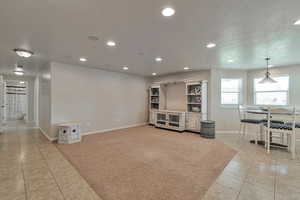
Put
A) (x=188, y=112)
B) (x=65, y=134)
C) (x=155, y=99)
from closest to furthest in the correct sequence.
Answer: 1. (x=65, y=134)
2. (x=188, y=112)
3. (x=155, y=99)

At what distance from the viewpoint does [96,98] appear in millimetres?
5602

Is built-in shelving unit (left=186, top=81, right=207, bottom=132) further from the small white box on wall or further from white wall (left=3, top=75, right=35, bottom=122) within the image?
white wall (left=3, top=75, right=35, bottom=122)

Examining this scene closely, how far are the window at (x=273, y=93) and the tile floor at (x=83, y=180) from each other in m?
2.34

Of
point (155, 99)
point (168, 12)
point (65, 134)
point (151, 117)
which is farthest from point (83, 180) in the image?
point (155, 99)

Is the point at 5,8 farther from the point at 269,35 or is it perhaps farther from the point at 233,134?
the point at 233,134

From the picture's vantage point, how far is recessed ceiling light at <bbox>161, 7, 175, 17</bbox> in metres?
1.90

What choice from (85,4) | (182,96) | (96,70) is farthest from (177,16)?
(182,96)

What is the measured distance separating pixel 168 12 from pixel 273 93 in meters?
5.43

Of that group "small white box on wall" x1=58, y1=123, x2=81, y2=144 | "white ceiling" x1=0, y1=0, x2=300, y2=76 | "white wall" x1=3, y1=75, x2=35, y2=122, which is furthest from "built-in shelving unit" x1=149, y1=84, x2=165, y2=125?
"white wall" x1=3, y1=75, x2=35, y2=122

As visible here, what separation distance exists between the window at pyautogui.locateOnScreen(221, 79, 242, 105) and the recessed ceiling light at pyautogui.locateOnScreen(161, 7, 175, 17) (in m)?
4.66

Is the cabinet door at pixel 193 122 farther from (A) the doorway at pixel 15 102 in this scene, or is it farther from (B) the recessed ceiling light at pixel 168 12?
(A) the doorway at pixel 15 102

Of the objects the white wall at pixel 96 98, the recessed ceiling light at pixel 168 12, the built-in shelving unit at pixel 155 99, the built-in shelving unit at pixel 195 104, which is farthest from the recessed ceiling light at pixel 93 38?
the built-in shelving unit at pixel 155 99

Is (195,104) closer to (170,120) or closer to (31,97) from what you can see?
(170,120)

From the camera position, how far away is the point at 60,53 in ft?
12.3
